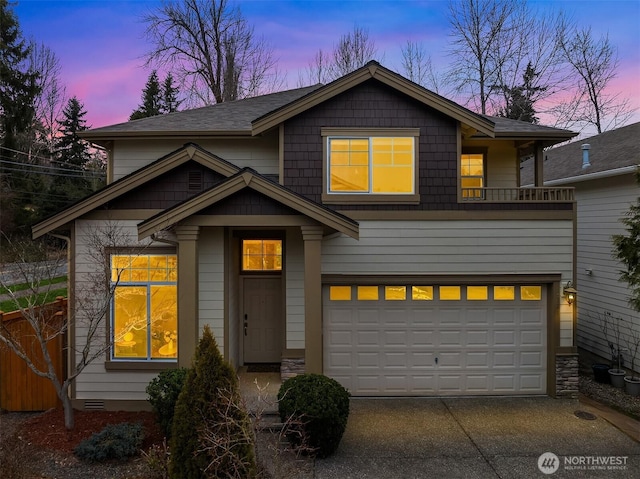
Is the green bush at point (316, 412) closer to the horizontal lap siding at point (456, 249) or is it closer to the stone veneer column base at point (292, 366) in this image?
the stone veneer column base at point (292, 366)

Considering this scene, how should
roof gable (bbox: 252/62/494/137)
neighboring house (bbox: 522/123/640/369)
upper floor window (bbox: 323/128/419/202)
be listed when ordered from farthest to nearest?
neighboring house (bbox: 522/123/640/369), upper floor window (bbox: 323/128/419/202), roof gable (bbox: 252/62/494/137)

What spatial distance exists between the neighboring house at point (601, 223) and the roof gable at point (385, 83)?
15.2 ft

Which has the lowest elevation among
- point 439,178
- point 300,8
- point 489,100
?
point 439,178

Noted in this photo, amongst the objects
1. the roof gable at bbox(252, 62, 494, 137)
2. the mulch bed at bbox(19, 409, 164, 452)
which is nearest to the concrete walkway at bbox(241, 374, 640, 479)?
the mulch bed at bbox(19, 409, 164, 452)

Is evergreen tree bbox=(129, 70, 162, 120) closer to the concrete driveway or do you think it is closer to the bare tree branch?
the bare tree branch

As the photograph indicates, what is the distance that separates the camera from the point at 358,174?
28.8 ft

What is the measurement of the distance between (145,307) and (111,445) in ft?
8.88

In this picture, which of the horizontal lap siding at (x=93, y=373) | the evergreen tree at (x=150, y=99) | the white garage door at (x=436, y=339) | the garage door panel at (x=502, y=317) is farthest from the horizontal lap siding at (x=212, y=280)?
the evergreen tree at (x=150, y=99)

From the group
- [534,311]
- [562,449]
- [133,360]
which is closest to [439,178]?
[534,311]

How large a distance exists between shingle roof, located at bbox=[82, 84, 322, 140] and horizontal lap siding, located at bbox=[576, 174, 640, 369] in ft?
31.5

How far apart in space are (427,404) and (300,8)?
1476 centimetres

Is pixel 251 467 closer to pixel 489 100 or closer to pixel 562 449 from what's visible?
pixel 562 449

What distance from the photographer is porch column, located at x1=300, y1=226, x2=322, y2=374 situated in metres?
7.27

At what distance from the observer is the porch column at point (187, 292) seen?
7.24m
